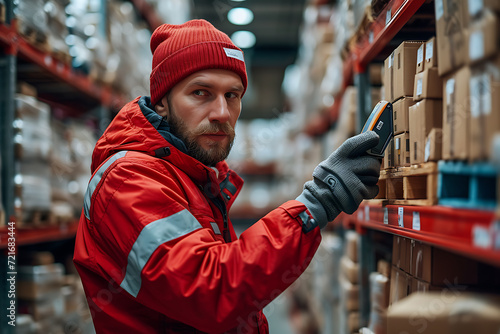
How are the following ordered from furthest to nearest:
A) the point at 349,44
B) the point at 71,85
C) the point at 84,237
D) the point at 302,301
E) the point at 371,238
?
the point at 302,301 < the point at 71,85 < the point at 349,44 < the point at 371,238 < the point at 84,237

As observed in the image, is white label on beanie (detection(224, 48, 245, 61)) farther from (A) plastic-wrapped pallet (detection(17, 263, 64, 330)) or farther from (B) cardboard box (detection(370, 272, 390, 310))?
(A) plastic-wrapped pallet (detection(17, 263, 64, 330))

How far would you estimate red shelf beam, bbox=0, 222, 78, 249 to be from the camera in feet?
6.84

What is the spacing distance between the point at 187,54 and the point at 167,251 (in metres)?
0.81

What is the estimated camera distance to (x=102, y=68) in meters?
3.55

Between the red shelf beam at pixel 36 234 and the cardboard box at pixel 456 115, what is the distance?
2.00 m

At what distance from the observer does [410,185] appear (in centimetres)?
137

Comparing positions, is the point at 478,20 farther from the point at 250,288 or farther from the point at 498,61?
the point at 250,288

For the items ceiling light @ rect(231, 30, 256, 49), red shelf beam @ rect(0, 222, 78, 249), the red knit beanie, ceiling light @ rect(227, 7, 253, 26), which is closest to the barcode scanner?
the red knit beanie

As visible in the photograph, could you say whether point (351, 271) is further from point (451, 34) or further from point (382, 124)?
point (451, 34)

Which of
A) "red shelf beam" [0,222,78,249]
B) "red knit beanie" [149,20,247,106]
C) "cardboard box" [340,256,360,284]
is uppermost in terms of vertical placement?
"red knit beanie" [149,20,247,106]

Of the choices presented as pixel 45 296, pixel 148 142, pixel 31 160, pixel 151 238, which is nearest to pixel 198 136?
pixel 148 142

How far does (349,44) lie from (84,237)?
1.91 meters

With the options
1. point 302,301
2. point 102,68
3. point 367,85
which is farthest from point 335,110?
point 302,301

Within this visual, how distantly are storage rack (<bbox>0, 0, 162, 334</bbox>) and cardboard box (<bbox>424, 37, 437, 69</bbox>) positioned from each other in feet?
6.55
